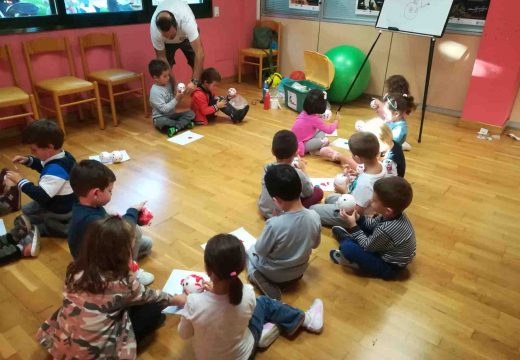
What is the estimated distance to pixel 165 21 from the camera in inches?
163

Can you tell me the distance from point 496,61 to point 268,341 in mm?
3759

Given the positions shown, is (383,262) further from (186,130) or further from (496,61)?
(496,61)

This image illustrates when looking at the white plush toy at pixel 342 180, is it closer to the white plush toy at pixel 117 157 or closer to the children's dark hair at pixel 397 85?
the children's dark hair at pixel 397 85

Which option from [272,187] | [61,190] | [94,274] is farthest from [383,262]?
[61,190]

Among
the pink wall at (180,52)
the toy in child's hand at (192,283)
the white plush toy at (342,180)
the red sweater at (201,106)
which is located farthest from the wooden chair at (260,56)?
the toy in child's hand at (192,283)

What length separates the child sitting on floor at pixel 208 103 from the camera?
4.30m

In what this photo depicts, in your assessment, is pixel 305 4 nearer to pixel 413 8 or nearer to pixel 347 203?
pixel 413 8

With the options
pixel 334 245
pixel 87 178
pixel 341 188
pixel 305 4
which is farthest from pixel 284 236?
pixel 305 4

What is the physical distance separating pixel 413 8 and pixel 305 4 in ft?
6.28

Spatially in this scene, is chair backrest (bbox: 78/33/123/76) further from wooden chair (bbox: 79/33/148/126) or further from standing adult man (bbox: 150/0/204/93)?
standing adult man (bbox: 150/0/204/93)

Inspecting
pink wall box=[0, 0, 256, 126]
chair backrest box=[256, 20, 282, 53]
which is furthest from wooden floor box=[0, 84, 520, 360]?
chair backrest box=[256, 20, 282, 53]

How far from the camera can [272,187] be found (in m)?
1.93

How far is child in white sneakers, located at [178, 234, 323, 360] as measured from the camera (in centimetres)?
140

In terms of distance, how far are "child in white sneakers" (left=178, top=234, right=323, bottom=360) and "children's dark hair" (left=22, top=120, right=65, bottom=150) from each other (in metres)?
1.34
